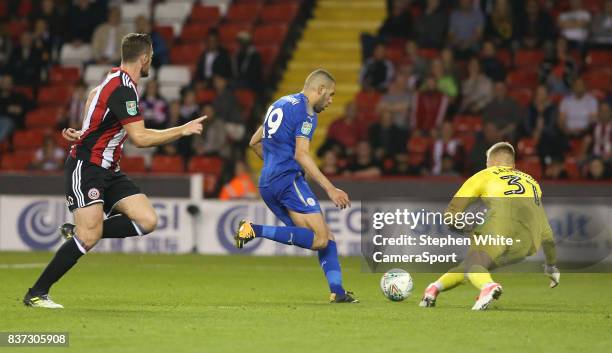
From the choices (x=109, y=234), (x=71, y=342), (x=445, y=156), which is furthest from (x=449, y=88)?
(x=71, y=342)

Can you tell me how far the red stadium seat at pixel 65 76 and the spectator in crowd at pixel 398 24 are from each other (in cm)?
538

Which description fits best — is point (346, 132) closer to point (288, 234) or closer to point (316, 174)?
point (288, 234)

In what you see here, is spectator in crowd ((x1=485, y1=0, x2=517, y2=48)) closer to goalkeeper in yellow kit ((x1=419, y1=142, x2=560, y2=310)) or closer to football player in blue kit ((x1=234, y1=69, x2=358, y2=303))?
football player in blue kit ((x1=234, y1=69, x2=358, y2=303))

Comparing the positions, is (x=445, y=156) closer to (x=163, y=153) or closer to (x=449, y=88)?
(x=449, y=88)

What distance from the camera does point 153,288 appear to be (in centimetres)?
1227

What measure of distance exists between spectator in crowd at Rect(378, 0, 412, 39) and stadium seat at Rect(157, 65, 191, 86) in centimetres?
329

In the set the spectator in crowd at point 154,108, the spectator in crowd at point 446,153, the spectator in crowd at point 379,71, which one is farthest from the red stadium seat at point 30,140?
the spectator in crowd at point 446,153

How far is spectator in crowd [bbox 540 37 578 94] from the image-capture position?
19297 millimetres

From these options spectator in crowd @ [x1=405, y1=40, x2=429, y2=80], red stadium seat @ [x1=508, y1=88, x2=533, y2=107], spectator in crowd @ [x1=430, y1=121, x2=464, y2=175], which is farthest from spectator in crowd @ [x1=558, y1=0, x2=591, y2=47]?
spectator in crowd @ [x1=430, y1=121, x2=464, y2=175]

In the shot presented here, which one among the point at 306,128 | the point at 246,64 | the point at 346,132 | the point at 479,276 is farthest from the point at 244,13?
the point at 479,276

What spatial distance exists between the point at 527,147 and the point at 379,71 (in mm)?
3000

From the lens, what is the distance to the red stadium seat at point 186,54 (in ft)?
72.7

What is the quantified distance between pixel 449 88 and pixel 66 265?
1098 cm

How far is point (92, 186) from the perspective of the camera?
9664 millimetres
